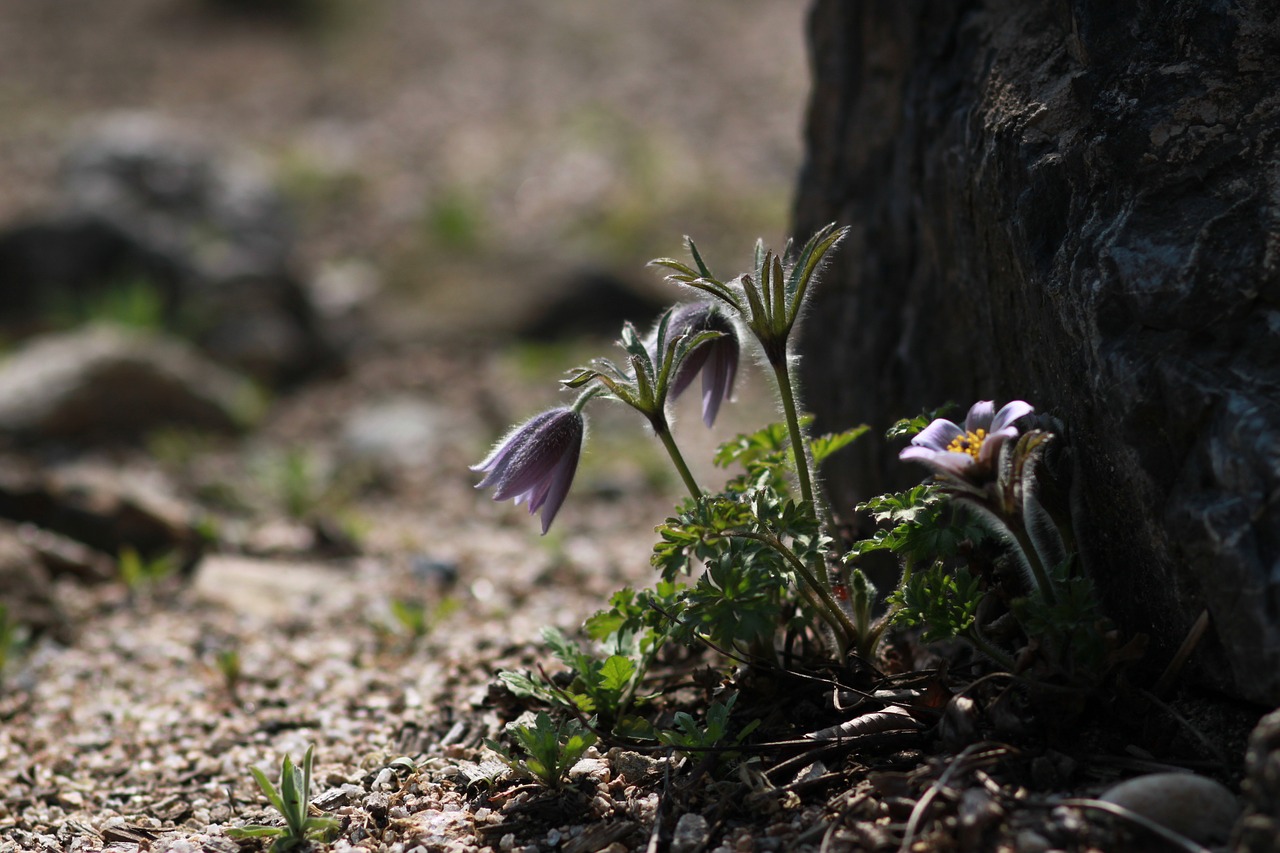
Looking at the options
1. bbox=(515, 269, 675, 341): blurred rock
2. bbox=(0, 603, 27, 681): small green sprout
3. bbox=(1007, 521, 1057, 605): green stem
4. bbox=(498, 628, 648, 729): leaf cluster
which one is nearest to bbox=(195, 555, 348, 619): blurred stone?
bbox=(0, 603, 27, 681): small green sprout

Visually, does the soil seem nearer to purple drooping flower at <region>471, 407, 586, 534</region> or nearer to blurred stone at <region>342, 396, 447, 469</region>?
blurred stone at <region>342, 396, 447, 469</region>

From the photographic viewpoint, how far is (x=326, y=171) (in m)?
9.29

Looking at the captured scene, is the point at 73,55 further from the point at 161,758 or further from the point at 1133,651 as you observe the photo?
the point at 1133,651

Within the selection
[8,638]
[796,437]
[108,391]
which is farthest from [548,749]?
[108,391]

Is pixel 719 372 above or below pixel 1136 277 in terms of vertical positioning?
above

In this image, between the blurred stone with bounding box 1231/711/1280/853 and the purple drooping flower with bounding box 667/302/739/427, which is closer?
the blurred stone with bounding box 1231/711/1280/853

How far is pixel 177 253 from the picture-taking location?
7.43m

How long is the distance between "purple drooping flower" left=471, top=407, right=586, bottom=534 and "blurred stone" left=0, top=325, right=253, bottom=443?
405cm

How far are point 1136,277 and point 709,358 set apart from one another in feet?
2.78

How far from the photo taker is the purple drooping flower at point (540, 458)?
2270 mm

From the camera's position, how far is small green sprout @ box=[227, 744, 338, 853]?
2172 mm

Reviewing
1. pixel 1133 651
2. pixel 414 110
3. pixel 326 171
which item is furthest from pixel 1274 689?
pixel 414 110

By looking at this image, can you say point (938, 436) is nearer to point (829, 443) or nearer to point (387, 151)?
point (829, 443)

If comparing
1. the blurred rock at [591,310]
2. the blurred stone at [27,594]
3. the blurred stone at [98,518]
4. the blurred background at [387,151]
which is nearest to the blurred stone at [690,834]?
the blurred stone at [27,594]
